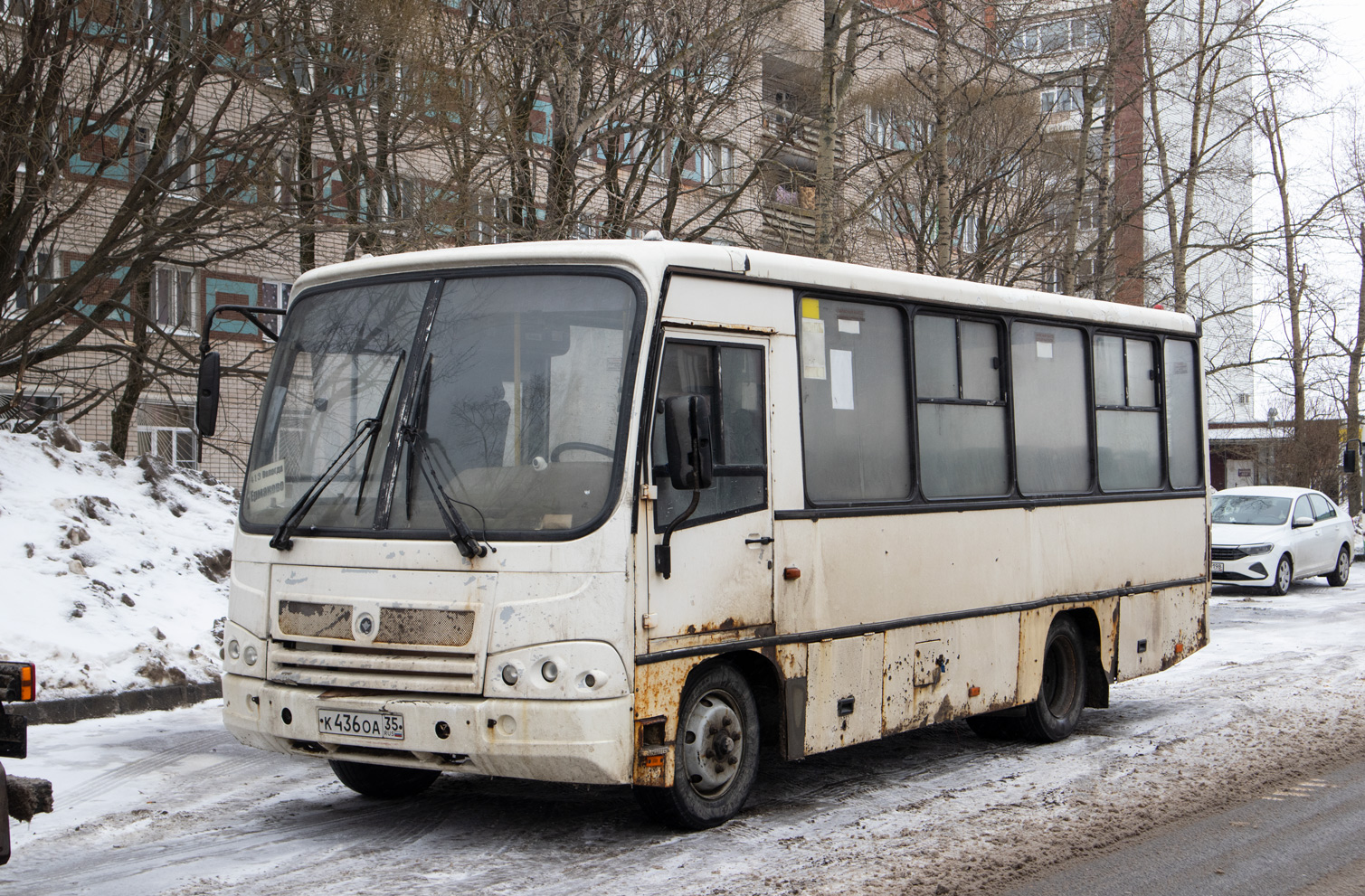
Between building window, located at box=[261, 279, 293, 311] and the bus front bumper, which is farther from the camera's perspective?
building window, located at box=[261, 279, 293, 311]

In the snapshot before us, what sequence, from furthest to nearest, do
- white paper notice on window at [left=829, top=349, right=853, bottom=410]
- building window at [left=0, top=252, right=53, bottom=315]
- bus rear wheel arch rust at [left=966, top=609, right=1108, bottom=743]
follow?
building window at [left=0, top=252, right=53, bottom=315] → bus rear wheel arch rust at [left=966, top=609, right=1108, bottom=743] → white paper notice on window at [left=829, top=349, right=853, bottom=410]

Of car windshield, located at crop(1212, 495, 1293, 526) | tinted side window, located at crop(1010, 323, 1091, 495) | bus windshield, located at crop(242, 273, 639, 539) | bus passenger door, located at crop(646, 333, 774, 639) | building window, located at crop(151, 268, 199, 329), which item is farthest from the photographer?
car windshield, located at crop(1212, 495, 1293, 526)

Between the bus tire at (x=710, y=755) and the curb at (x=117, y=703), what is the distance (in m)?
4.74

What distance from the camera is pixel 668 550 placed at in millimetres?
6625

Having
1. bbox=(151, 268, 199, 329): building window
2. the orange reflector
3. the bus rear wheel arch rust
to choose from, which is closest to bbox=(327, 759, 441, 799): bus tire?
the orange reflector

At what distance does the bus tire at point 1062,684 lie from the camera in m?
9.66

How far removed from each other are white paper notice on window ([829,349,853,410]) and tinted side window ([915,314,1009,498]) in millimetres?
673

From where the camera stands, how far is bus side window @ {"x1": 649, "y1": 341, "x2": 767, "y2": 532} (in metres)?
6.71

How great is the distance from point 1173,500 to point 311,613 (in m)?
6.80

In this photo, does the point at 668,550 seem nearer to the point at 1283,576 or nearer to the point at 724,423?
the point at 724,423

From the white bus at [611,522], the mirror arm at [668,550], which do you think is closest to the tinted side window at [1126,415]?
the white bus at [611,522]

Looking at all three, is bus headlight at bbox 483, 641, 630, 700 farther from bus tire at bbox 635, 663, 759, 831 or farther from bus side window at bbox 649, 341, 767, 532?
bus side window at bbox 649, 341, 767, 532

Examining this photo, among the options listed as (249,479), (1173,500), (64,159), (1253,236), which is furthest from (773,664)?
(1253,236)

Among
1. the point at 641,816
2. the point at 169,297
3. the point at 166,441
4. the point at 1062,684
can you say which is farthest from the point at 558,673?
the point at 166,441
